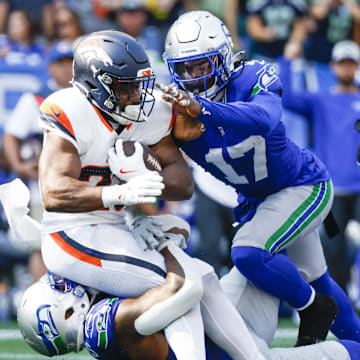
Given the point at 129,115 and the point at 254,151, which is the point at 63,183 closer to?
the point at 129,115

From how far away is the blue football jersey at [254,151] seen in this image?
3.59 m

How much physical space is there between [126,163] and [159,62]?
3.65 metres

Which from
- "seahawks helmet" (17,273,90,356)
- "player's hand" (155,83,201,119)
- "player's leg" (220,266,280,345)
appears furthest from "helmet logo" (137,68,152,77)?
"player's leg" (220,266,280,345)

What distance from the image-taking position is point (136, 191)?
2.83 meters

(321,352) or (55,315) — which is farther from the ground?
(55,315)

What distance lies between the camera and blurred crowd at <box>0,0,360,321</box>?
19.0 feet

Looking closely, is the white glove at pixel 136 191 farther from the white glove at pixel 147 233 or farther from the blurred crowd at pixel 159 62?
the blurred crowd at pixel 159 62

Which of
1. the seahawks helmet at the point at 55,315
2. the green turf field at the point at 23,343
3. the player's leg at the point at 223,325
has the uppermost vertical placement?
the seahawks helmet at the point at 55,315

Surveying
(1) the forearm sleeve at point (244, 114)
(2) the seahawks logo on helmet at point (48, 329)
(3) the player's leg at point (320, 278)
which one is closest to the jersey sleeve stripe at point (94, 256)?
(2) the seahawks logo on helmet at point (48, 329)

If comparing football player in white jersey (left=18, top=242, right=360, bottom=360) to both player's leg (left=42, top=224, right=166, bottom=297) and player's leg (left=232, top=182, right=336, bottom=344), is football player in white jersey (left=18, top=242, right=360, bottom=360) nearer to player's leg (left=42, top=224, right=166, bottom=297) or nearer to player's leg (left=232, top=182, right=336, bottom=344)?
player's leg (left=42, top=224, right=166, bottom=297)

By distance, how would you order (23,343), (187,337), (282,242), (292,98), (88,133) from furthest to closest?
(292,98) → (23,343) → (282,242) → (88,133) → (187,337)

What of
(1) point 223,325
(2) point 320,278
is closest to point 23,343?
(2) point 320,278

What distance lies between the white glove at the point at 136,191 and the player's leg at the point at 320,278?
1245 millimetres

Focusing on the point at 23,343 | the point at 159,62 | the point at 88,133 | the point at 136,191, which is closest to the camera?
the point at 136,191
